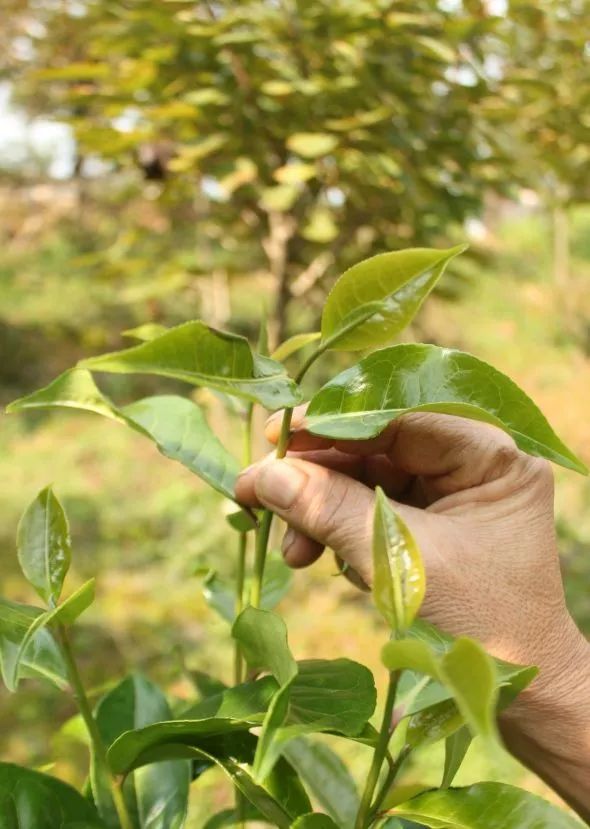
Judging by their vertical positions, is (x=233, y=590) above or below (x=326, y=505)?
below

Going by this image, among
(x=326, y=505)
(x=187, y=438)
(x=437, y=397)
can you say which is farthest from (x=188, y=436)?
(x=437, y=397)

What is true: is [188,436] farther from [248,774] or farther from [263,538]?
[248,774]

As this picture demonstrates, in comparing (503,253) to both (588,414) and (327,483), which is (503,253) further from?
(327,483)

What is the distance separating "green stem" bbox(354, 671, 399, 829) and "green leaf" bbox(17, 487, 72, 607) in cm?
21

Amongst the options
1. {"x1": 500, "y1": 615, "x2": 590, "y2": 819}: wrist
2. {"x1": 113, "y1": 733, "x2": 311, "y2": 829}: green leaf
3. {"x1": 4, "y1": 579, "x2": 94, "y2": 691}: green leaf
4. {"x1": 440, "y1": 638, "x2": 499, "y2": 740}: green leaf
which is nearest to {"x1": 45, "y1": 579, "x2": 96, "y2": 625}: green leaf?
{"x1": 4, "y1": 579, "x2": 94, "y2": 691}: green leaf

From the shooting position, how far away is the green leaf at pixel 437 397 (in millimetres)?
440

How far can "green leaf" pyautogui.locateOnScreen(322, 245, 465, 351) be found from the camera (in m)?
0.41

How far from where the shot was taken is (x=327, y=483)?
59 centimetres

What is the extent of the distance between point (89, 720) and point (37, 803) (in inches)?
Answer: 2.4

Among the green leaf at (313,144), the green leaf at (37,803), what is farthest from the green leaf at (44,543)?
the green leaf at (313,144)

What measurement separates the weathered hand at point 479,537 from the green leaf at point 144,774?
170 mm

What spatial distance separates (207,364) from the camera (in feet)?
1.30

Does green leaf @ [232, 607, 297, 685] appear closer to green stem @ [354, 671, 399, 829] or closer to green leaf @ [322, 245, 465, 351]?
green stem @ [354, 671, 399, 829]

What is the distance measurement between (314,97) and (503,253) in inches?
228
